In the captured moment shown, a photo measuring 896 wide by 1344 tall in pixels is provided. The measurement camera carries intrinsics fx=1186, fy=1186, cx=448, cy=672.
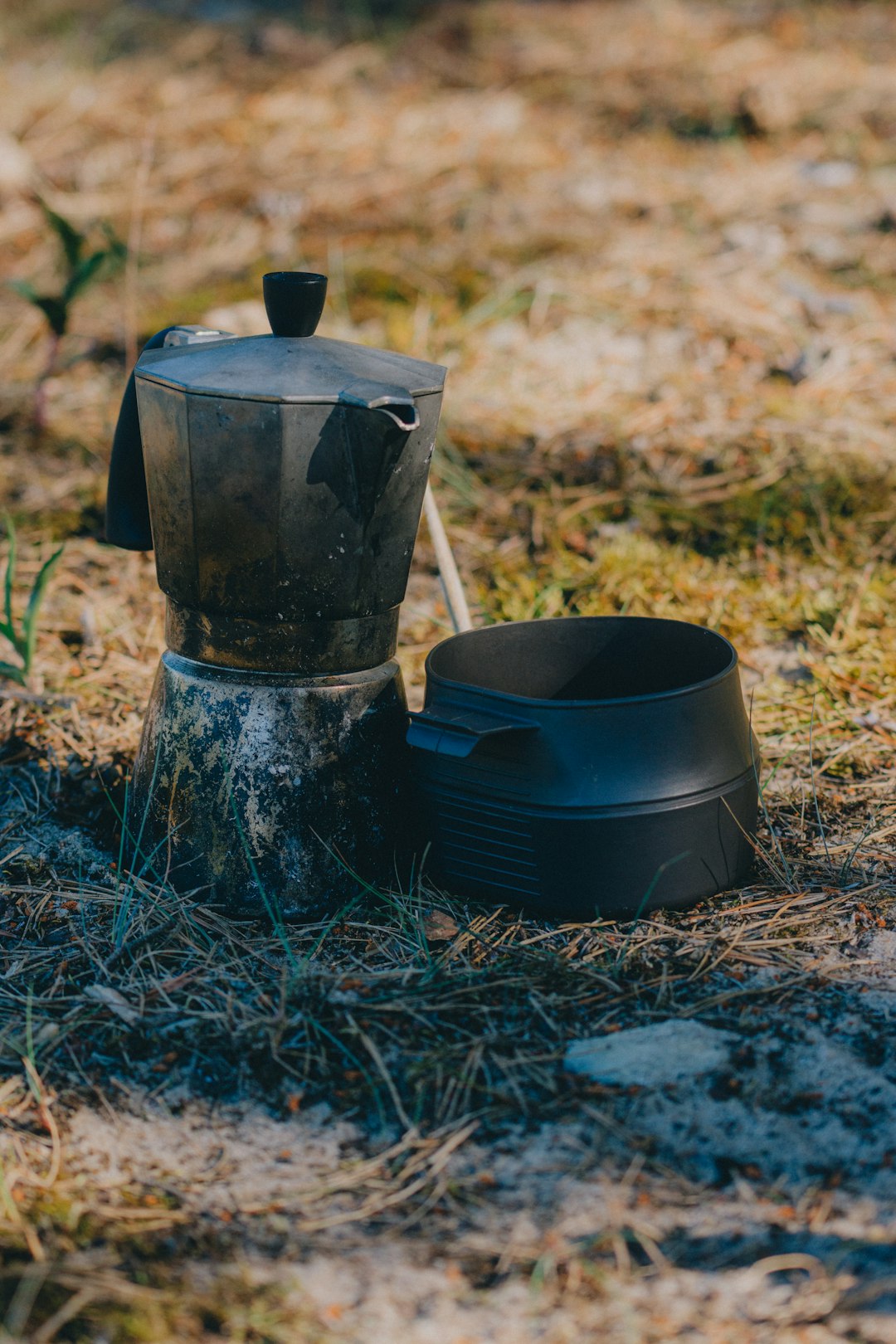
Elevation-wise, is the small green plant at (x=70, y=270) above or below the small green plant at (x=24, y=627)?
above

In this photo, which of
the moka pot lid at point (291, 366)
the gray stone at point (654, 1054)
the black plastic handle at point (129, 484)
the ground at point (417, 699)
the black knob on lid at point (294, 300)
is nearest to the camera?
the ground at point (417, 699)

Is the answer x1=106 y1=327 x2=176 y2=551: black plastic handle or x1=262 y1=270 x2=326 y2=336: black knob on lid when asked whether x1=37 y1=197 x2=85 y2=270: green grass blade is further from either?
x1=262 y1=270 x2=326 y2=336: black knob on lid

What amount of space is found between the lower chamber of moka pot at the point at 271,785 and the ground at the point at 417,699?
0.23 feet

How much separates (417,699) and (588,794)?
2.58 feet

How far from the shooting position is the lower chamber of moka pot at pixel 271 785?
5.64 ft

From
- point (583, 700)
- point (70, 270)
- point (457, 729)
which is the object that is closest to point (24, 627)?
point (457, 729)

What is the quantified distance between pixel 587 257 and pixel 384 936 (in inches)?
118

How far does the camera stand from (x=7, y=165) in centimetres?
474

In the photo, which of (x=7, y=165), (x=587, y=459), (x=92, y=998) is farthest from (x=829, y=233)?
(x=92, y=998)

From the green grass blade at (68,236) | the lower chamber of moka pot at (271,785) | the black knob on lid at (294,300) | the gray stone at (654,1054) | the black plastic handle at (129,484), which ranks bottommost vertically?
the gray stone at (654,1054)

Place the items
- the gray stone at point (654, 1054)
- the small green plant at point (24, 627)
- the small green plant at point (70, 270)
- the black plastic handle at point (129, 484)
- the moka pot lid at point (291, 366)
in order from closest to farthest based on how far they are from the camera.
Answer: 1. the gray stone at point (654, 1054)
2. the moka pot lid at point (291, 366)
3. the black plastic handle at point (129, 484)
4. the small green plant at point (24, 627)
5. the small green plant at point (70, 270)

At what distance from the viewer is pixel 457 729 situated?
167 cm

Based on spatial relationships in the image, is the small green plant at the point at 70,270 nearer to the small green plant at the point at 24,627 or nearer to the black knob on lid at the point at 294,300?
Answer: the small green plant at the point at 24,627

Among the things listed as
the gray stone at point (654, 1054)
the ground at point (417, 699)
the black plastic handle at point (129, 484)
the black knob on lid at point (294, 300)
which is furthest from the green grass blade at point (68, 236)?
the gray stone at point (654, 1054)
